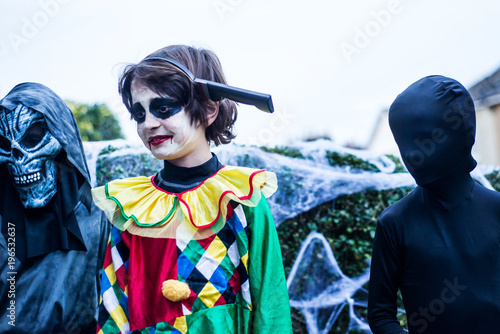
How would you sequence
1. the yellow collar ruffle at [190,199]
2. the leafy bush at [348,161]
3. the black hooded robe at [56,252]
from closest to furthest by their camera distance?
the yellow collar ruffle at [190,199]
the black hooded robe at [56,252]
the leafy bush at [348,161]

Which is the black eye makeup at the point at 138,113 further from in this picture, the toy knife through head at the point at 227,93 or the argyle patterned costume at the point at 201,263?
the argyle patterned costume at the point at 201,263

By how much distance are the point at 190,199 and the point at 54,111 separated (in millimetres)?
935

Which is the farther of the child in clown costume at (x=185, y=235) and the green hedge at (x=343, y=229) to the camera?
the green hedge at (x=343, y=229)

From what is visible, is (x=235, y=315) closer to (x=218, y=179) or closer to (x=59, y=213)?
(x=218, y=179)

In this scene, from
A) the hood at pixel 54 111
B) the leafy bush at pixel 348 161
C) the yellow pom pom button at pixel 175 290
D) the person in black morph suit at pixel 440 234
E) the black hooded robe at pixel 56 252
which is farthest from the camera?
the leafy bush at pixel 348 161

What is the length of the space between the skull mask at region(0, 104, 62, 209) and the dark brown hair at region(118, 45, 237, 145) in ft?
1.60

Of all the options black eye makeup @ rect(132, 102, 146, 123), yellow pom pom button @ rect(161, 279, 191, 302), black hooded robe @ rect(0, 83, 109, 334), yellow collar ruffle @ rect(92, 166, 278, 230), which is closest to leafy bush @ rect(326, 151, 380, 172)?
yellow collar ruffle @ rect(92, 166, 278, 230)

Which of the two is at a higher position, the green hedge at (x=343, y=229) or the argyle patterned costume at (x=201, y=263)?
the argyle patterned costume at (x=201, y=263)

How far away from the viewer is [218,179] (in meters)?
Answer: 1.86

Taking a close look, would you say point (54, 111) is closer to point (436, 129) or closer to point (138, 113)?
point (138, 113)

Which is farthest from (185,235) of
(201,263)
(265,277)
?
(265,277)

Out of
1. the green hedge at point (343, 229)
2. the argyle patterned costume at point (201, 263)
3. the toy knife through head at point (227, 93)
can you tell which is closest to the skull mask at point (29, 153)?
the argyle patterned costume at point (201, 263)

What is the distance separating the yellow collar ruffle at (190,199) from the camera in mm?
1756

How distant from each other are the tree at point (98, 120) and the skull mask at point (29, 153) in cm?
939
